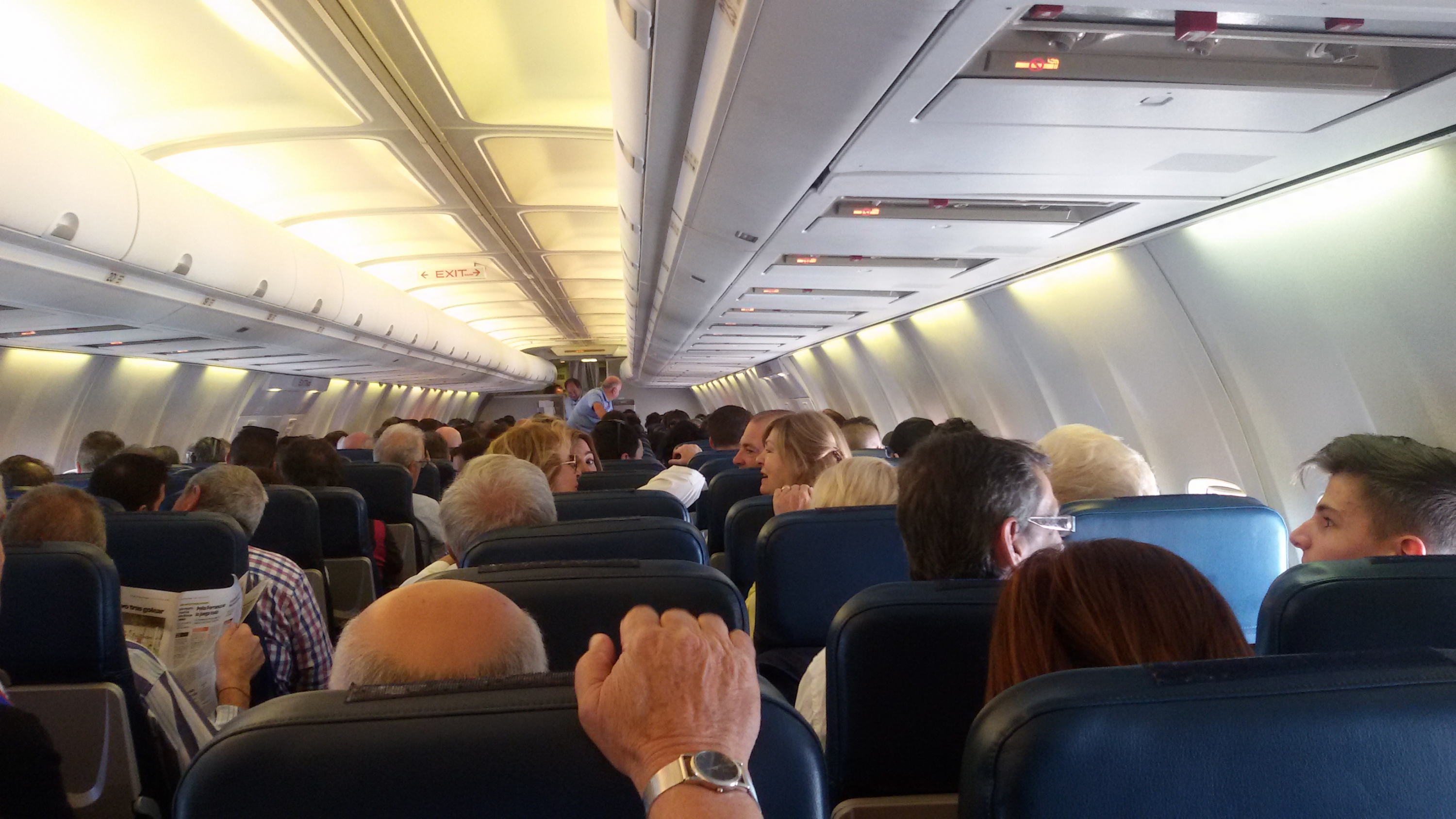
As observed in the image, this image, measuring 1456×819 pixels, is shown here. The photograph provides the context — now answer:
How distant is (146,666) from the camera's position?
2.85 metres

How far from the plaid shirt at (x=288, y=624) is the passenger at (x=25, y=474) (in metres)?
3.49

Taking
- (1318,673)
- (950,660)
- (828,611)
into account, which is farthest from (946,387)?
(1318,673)

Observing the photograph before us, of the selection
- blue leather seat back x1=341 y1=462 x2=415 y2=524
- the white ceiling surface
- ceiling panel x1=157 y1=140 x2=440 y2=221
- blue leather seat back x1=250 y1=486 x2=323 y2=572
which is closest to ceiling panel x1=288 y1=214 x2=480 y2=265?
ceiling panel x1=157 y1=140 x2=440 y2=221

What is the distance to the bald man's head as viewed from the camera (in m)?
1.46

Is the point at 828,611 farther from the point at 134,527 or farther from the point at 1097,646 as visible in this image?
the point at 134,527

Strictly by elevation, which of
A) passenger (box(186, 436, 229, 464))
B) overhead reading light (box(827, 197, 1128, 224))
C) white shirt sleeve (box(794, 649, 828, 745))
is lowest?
white shirt sleeve (box(794, 649, 828, 745))

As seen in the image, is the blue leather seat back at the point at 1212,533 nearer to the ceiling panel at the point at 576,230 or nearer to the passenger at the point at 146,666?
the passenger at the point at 146,666

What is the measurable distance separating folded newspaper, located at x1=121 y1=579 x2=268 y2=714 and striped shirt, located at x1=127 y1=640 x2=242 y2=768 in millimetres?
359

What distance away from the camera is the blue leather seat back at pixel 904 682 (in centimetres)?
179

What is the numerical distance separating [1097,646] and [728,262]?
5216 millimetres

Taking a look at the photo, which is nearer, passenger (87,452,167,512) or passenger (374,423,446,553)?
passenger (87,452,167,512)

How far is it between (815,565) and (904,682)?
3.34 feet

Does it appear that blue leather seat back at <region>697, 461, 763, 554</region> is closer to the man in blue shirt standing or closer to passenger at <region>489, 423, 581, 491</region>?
passenger at <region>489, 423, 581, 491</region>

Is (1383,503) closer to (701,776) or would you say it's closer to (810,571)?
(810,571)
